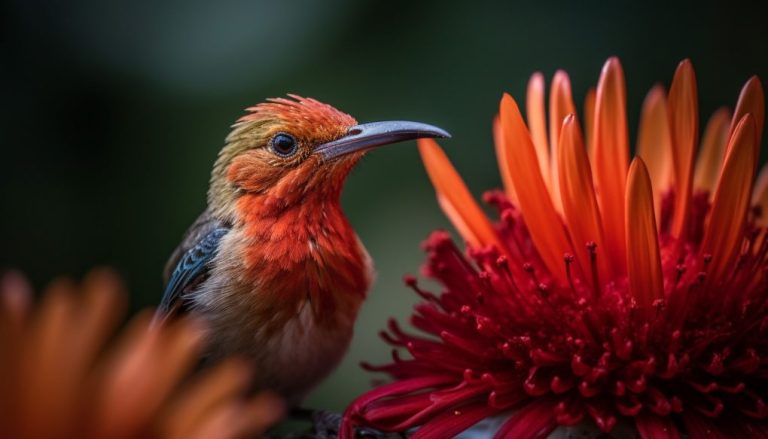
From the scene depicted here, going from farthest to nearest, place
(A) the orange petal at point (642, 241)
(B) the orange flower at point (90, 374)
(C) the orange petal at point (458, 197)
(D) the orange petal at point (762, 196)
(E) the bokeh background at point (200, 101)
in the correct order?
(E) the bokeh background at point (200, 101) < (D) the orange petal at point (762, 196) < (C) the orange petal at point (458, 197) < (A) the orange petal at point (642, 241) < (B) the orange flower at point (90, 374)

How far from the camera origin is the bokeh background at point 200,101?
343 cm

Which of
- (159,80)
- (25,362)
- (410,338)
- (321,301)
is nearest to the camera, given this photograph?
(25,362)

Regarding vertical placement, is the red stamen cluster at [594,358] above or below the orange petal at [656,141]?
below

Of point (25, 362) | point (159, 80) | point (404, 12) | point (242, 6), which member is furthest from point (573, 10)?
point (25, 362)

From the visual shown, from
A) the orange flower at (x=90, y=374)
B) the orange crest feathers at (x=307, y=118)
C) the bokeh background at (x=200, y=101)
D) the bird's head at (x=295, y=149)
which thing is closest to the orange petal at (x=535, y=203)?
the bird's head at (x=295, y=149)

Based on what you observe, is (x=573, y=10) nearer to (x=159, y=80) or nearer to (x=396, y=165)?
(x=396, y=165)

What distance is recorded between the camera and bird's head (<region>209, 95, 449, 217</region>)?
6.99ft

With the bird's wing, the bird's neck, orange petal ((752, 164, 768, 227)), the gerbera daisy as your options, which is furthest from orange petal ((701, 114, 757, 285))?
the bird's wing

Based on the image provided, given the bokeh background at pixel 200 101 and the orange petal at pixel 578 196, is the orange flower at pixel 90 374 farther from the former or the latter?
the bokeh background at pixel 200 101

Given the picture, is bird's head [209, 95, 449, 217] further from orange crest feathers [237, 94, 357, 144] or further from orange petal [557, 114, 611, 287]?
orange petal [557, 114, 611, 287]

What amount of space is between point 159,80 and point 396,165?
0.94 metres

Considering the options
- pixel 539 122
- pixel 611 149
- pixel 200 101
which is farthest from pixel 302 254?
pixel 200 101

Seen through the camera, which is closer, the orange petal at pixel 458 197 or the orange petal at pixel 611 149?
the orange petal at pixel 611 149

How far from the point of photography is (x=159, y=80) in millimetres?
3463
